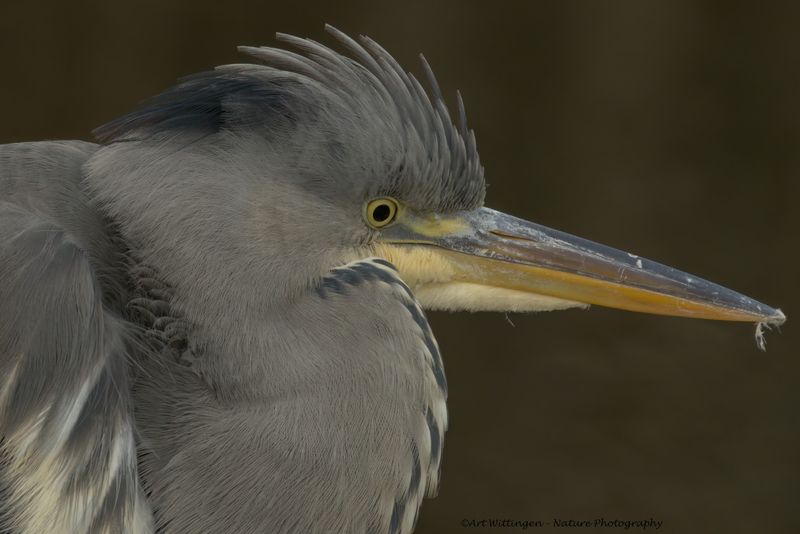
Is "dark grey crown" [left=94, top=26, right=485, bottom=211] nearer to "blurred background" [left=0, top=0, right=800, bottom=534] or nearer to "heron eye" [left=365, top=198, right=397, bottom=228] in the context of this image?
"heron eye" [left=365, top=198, right=397, bottom=228]

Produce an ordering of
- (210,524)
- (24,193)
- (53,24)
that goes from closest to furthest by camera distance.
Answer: (210,524) < (24,193) < (53,24)

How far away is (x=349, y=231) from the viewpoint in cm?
178

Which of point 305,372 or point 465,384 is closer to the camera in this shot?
point 305,372

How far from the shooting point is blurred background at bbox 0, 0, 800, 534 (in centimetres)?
346

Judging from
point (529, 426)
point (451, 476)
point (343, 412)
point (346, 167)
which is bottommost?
point (451, 476)

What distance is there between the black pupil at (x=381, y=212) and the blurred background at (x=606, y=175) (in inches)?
69.4

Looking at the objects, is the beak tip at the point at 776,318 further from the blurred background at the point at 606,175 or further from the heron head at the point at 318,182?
the blurred background at the point at 606,175

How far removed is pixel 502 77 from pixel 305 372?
2086 millimetres

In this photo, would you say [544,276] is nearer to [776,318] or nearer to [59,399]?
[776,318]

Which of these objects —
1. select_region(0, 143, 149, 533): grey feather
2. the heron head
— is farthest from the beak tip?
select_region(0, 143, 149, 533): grey feather

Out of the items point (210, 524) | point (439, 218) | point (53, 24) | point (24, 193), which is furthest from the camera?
point (53, 24)

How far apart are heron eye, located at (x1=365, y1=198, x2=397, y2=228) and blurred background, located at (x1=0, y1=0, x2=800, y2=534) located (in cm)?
176

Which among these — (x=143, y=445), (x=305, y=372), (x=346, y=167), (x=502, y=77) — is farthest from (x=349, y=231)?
(x=502, y=77)

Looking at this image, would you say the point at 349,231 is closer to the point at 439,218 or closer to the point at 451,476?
the point at 439,218
